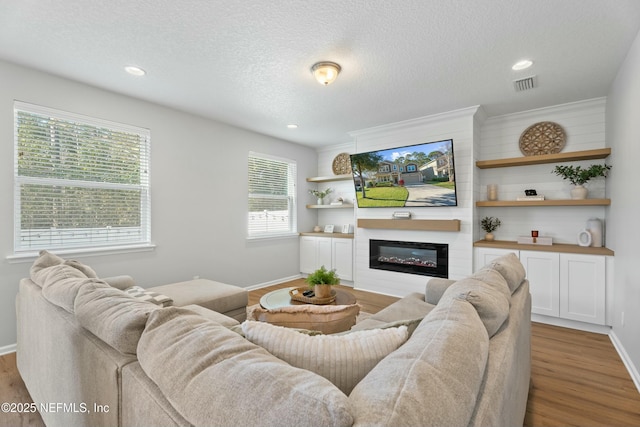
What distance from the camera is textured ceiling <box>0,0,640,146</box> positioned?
1933mm

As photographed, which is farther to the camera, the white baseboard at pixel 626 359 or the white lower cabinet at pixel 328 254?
the white lower cabinet at pixel 328 254

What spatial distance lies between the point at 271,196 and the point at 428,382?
4635 mm

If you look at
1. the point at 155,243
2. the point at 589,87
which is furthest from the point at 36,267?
the point at 589,87

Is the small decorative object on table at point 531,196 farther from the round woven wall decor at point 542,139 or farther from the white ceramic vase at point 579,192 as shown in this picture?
the round woven wall decor at point 542,139

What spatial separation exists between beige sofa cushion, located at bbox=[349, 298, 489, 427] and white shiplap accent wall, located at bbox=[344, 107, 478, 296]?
10.4 ft

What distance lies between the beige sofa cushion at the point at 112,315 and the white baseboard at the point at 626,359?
3145 millimetres

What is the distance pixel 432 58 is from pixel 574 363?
9.17ft

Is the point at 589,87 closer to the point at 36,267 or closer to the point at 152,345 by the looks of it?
the point at 152,345

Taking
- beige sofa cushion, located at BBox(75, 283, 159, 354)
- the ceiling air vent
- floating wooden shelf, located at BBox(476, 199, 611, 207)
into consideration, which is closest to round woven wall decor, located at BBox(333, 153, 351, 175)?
floating wooden shelf, located at BBox(476, 199, 611, 207)

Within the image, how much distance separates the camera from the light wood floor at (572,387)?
1.78 m

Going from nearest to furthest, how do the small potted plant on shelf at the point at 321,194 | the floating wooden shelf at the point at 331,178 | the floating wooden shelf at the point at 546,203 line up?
the floating wooden shelf at the point at 546,203, the floating wooden shelf at the point at 331,178, the small potted plant on shelf at the point at 321,194

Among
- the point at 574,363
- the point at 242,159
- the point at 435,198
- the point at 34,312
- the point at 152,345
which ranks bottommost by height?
the point at 574,363

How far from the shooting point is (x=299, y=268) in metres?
5.57

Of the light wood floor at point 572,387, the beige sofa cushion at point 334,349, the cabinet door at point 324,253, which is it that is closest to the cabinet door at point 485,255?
the light wood floor at point 572,387
